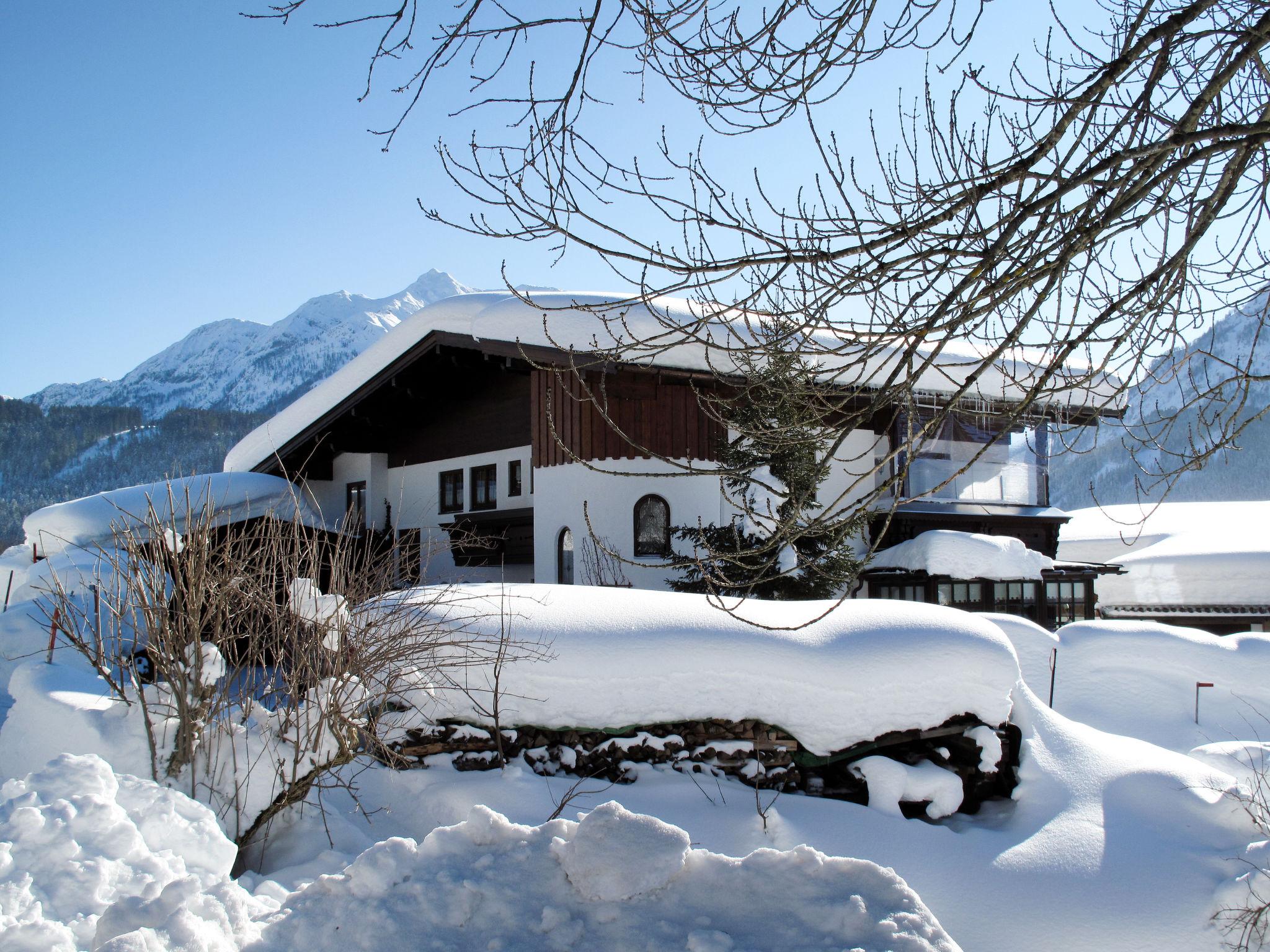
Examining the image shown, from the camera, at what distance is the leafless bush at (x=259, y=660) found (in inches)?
202

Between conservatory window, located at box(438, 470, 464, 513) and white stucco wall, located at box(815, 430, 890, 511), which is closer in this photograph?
white stucco wall, located at box(815, 430, 890, 511)

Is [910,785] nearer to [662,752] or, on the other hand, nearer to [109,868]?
[662,752]

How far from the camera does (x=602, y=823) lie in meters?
2.95

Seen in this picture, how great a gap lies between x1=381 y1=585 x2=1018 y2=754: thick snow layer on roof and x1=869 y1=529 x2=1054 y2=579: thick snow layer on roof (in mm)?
7020

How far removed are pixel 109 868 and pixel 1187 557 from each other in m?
26.0

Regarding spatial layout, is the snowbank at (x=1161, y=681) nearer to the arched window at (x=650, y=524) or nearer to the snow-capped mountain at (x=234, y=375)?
the arched window at (x=650, y=524)

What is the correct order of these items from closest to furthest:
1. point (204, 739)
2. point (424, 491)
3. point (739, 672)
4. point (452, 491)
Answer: point (204, 739)
point (739, 672)
point (452, 491)
point (424, 491)

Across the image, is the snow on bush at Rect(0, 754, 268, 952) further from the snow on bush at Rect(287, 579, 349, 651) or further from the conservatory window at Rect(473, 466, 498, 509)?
the conservatory window at Rect(473, 466, 498, 509)

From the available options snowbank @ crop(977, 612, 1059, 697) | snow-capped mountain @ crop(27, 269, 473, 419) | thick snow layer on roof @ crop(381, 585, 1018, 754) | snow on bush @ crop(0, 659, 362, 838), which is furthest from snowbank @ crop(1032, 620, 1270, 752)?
snow-capped mountain @ crop(27, 269, 473, 419)

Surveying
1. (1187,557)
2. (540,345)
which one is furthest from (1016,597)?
(1187,557)

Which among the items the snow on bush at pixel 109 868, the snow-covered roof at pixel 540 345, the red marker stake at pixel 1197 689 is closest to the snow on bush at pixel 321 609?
the snow on bush at pixel 109 868

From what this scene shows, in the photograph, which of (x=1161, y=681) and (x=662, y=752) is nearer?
(x=662, y=752)

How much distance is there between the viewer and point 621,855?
284 centimetres

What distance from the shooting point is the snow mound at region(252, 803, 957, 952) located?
8.54 feet
